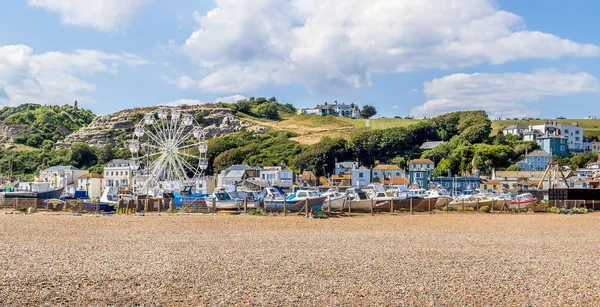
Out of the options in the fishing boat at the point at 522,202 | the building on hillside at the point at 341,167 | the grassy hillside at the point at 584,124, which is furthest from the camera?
the grassy hillside at the point at 584,124

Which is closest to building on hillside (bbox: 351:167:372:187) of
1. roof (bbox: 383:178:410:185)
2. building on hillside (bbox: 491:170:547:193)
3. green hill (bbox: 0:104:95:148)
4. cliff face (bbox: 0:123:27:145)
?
roof (bbox: 383:178:410:185)

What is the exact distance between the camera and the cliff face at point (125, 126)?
156250 mm

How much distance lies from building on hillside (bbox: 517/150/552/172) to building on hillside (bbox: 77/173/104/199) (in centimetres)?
6806

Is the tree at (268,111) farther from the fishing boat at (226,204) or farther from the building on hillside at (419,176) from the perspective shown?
the fishing boat at (226,204)

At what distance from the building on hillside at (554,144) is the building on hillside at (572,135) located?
4.82m

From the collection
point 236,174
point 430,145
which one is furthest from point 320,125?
point 236,174

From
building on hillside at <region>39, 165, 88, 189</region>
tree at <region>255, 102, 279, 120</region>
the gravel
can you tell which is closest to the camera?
the gravel

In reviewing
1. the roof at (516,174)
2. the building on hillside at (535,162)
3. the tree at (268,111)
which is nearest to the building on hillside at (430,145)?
the building on hillside at (535,162)

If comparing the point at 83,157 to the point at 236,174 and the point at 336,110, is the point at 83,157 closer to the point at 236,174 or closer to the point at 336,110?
the point at 236,174

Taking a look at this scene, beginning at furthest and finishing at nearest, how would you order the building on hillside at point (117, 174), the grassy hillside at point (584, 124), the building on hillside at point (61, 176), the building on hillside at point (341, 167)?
1. the grassy hillside at point (584, 124)
2. the building on hillside at point (341, 167)
3. the building on hillside at point (61, 176)
4. the building on hillside at point (117, 174)

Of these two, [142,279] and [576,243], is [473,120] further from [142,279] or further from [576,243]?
[142,279]

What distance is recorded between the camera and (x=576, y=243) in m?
20.7

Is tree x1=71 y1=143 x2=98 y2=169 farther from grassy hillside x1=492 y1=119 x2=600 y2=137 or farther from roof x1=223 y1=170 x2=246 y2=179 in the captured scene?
grassy hillside x1=492 y1=119 x2=600 y2=137

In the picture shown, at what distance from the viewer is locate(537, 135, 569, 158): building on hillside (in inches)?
4304
